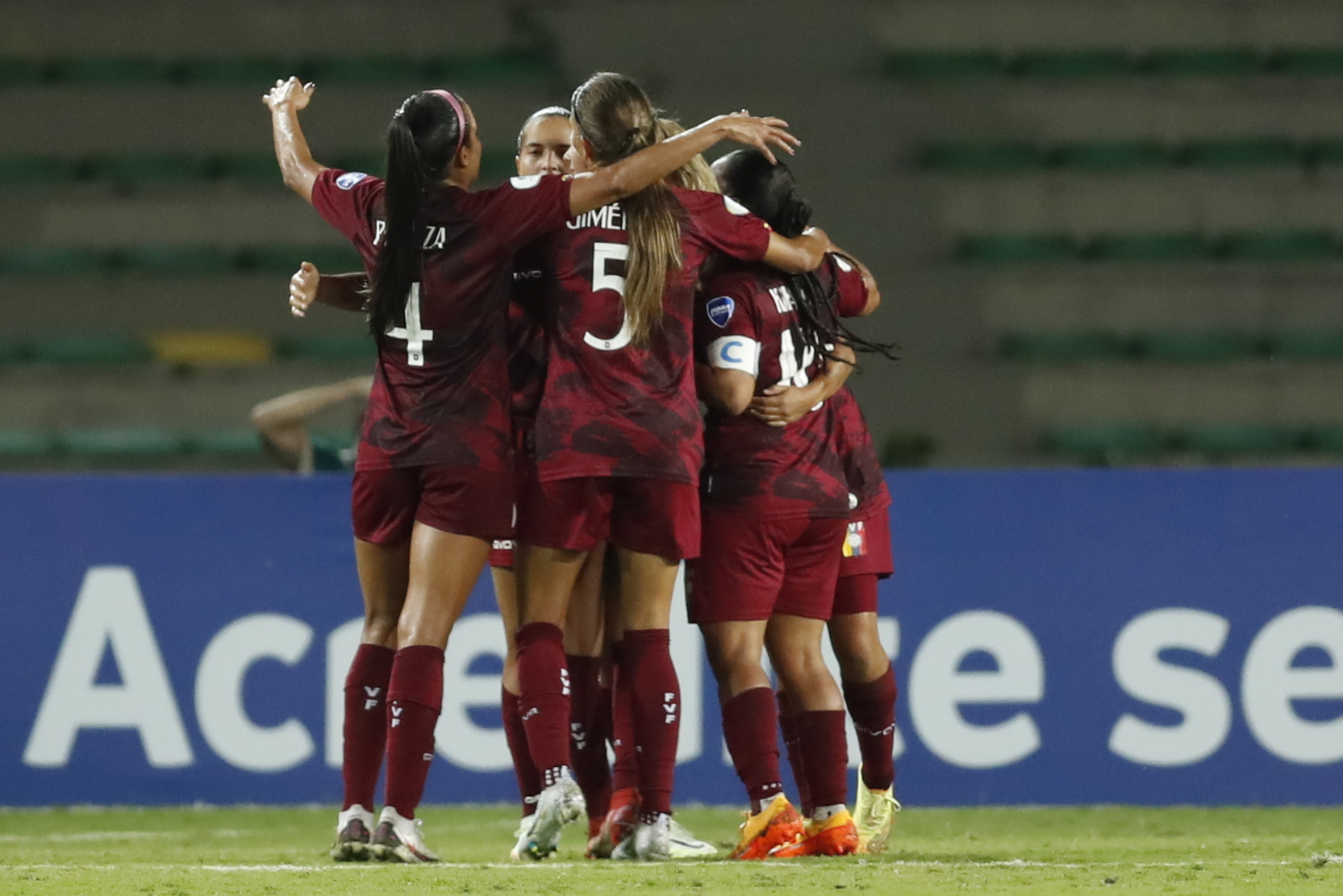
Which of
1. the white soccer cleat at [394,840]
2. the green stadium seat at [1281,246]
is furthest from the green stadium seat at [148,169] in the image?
the white soccer cleat at [394,840]

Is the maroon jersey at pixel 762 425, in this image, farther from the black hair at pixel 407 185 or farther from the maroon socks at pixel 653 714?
the black hair at pixel 407 185

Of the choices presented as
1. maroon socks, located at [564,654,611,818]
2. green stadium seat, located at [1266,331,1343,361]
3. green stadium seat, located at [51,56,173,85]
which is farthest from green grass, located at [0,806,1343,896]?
green stadium seat, located at [51,56,173,85]

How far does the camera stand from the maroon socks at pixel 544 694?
4.09m

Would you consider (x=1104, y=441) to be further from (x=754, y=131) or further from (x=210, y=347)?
(x=754, y=131)

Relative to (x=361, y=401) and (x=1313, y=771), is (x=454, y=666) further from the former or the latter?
(x=1313, y=771)

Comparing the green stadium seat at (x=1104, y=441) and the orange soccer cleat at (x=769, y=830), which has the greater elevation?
the green stadium seat at (x=1104, y=441)

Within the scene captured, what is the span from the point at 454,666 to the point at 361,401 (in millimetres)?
1832

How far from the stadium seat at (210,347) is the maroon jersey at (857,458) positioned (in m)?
5.81

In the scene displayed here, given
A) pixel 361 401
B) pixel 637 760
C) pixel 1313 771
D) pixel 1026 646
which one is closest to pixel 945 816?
pixel 1026 646

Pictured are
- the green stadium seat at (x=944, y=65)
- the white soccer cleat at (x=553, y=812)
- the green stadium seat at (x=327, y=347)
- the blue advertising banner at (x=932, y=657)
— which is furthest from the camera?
the green stadium seat at (x=944, y=65)

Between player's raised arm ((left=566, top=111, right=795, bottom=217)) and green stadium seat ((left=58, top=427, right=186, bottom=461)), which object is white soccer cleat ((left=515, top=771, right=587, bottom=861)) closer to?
player's raised arm ((left=566, top=111, right=795, bottom=217))

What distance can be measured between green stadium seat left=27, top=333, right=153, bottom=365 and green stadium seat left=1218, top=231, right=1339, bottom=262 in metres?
5.87

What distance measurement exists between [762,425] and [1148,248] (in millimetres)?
6399

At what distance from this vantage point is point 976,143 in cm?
1070
